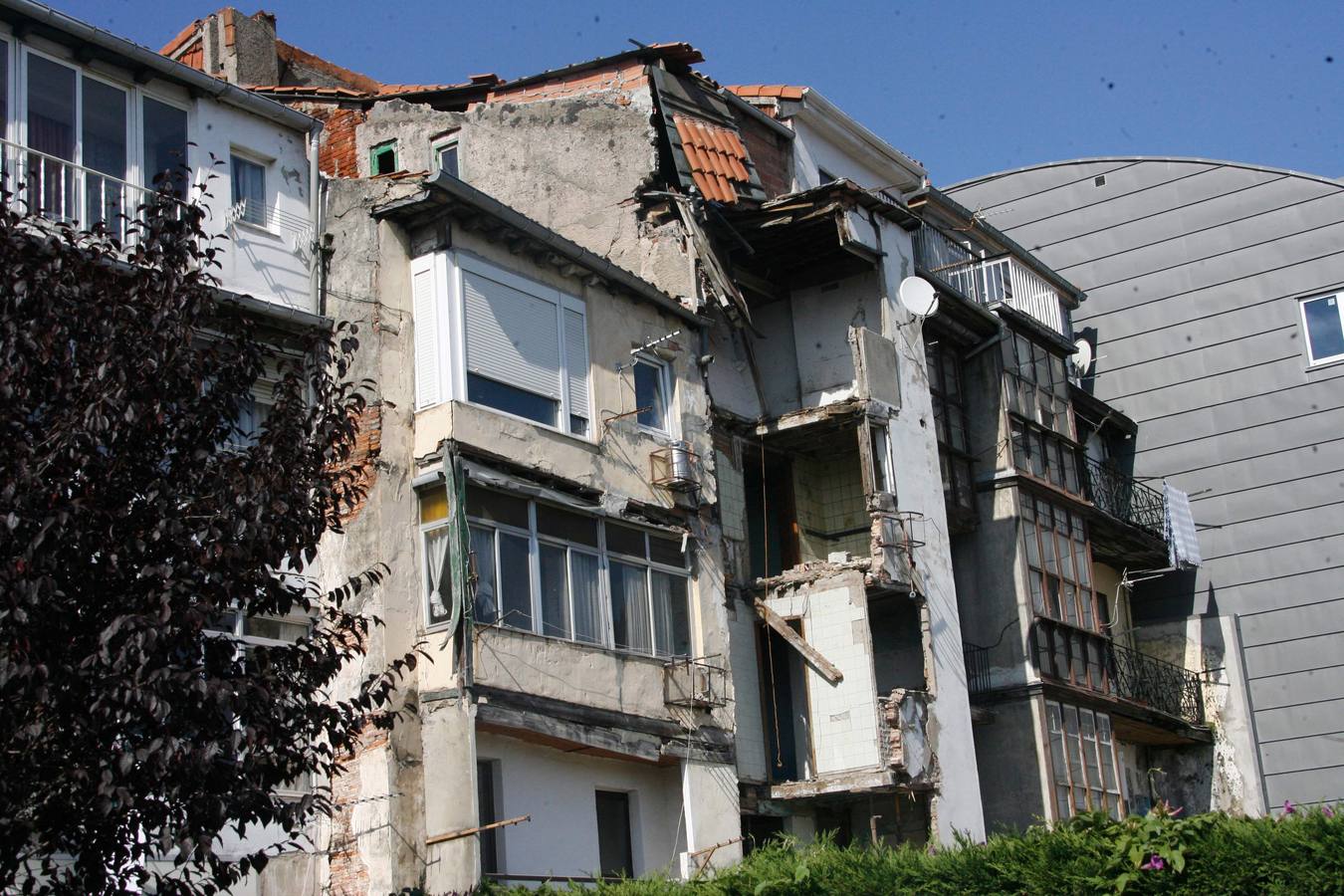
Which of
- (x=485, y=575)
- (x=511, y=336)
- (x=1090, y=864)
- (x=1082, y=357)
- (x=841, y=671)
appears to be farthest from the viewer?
(x=1082, y=357)

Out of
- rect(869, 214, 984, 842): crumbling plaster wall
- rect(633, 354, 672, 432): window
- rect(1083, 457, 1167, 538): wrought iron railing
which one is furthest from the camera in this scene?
rect(1083, 457, 1167, 538): wrought iron railing

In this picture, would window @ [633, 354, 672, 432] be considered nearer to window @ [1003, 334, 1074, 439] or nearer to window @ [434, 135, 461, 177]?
window @ [434, 135, 461, 177]

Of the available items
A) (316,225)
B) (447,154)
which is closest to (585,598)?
(316,225)

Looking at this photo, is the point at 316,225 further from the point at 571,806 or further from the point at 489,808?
the point at 571,806

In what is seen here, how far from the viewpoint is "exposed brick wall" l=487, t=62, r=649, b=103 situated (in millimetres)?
26828

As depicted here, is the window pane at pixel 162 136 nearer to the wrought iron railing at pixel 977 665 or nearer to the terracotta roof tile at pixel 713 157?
the terracotta roof tile at pixel 713 157

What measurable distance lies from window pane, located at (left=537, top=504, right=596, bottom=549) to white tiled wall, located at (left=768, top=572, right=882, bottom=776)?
162 inches

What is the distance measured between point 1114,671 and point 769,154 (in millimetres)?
10710

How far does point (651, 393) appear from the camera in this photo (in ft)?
78.7

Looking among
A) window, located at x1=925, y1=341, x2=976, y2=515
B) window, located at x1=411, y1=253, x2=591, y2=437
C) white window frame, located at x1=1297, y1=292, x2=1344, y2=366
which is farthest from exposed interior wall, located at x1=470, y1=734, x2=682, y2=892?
white window frame, located at x1=1297, y1=292, x2=1344, y2=366

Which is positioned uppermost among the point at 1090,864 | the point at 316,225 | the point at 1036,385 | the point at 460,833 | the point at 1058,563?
the point at 1036,385

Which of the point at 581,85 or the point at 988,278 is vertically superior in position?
the point at 581,85

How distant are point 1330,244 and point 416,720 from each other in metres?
23.3

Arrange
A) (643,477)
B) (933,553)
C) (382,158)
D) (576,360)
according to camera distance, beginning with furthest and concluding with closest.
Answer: (382,158) → (933,553) → (643,477) → (576,360)
